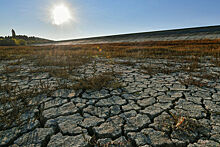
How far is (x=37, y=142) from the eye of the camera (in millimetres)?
1166

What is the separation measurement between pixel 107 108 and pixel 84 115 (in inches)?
12.4

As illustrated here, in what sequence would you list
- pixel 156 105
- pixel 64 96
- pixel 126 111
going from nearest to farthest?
pixel 126 111 < pixel 156 105 < pixel 64 96

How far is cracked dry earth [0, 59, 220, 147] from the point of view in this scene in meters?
1.17

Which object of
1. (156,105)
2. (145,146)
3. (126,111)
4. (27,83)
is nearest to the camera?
(145,146)

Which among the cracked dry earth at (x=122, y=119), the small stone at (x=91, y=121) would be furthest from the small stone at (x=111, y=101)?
the small stone at (x=91, y=121)

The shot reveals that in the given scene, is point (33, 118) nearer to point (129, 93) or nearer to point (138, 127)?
point (138, 127)

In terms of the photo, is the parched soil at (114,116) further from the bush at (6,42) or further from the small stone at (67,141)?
the bush at (6,42)

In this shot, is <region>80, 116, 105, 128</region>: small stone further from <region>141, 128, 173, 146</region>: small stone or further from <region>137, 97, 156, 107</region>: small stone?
<region>137, 97, 156, 107</region>: small stone

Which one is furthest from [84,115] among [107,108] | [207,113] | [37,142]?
[207,113]

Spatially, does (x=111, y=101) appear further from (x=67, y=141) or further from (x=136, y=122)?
(x=67, y=141)

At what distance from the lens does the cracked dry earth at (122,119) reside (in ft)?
3.85

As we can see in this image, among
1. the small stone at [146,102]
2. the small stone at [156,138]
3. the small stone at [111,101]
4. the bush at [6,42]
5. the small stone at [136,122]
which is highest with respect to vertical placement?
the bush at [6,42]

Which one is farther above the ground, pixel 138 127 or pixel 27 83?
pixel 27 83

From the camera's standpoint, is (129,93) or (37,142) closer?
(37,142)
